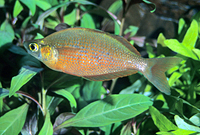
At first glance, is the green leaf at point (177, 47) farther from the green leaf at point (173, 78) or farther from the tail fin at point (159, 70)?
the tail fin at point (159, 70)

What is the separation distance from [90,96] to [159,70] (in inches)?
21.0

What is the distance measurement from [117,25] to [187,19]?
514 millimetres

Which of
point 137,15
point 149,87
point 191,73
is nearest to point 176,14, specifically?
point 137,15

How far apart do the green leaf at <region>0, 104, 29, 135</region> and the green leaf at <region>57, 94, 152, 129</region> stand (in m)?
0.19

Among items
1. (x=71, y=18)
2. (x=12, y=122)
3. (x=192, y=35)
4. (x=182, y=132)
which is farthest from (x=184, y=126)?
(x=71, y=18)

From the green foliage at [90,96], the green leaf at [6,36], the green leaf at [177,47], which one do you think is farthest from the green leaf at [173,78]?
the green leaf at [6,36]

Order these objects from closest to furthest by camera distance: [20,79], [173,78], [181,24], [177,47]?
[20,79], [177,47], [173,78], [181,24]

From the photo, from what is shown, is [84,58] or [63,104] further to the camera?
[63,104]

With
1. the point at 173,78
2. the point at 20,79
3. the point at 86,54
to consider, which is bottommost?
the point at 173,78

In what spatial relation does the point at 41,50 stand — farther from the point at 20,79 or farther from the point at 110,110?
the point at 110,110

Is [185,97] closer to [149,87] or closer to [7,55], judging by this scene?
[149,87]

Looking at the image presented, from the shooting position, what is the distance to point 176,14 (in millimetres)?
1297

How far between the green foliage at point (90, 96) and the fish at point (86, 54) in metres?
0.21

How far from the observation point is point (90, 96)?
3.51ft
